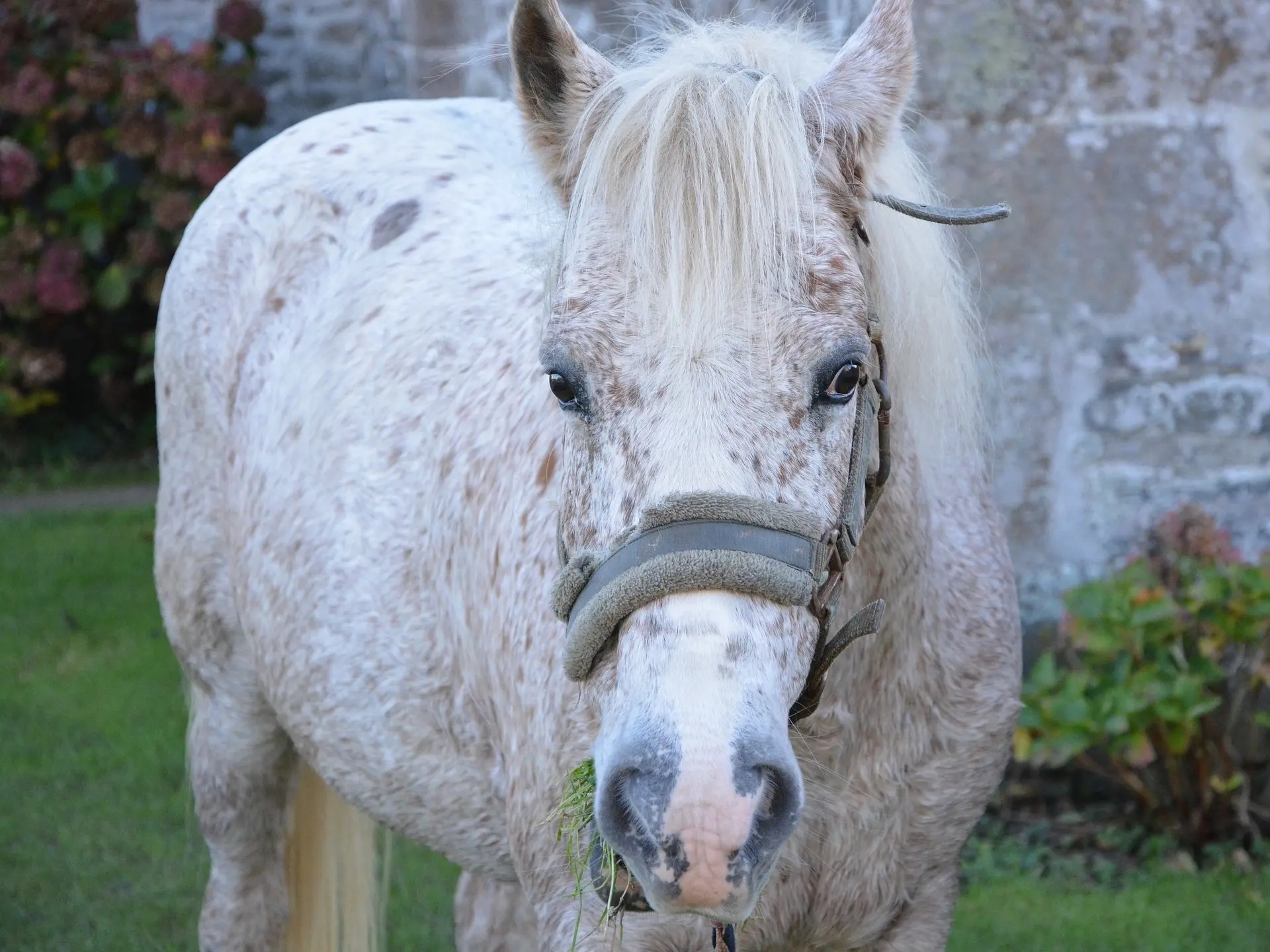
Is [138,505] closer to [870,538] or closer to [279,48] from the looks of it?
[279,48]

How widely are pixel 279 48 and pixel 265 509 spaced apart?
605 centimetres

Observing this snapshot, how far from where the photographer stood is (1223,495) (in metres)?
3.82

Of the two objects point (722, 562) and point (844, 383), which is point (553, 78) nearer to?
point (844, 383)

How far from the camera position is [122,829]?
14.3 ft

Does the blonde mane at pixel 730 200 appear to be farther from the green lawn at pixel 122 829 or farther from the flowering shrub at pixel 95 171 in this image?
the flowering shrub at pixel 95 171

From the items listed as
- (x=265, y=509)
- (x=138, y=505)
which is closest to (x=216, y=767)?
(x=265, y=509)

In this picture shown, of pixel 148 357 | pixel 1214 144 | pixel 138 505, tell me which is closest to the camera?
pixel 1214 144

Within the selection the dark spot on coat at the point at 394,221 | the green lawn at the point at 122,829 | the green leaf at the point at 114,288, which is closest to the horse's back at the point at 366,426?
the dark spot on coat at the point at 394,221

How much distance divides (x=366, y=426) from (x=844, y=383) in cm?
121

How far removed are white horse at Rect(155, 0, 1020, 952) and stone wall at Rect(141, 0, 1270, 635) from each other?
1.31 meters

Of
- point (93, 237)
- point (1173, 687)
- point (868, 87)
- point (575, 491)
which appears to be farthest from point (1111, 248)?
point (93, 237)

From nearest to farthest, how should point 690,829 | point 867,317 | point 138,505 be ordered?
point 690,829
point 867,317
point 138,505

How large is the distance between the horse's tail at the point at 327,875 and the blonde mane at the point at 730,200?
179 centimetres

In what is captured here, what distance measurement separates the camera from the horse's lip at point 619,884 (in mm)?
1753
